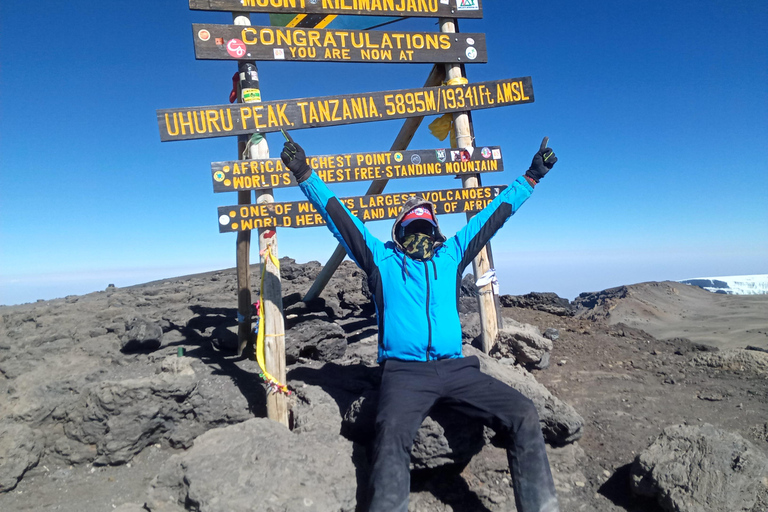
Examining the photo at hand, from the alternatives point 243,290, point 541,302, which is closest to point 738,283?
point 541,302

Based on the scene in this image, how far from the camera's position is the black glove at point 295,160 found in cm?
358

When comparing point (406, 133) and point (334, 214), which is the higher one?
point (406, 133)

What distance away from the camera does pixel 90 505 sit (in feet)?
10.4

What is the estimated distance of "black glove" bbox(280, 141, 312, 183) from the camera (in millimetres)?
3580

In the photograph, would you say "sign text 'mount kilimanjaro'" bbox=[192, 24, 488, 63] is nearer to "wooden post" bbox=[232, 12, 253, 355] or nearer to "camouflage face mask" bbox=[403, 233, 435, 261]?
"wooden post" bbox=[232, 12, 253, 355]

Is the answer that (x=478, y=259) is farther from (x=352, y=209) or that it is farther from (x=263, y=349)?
(x=263, y=349)

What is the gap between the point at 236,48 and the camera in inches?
169

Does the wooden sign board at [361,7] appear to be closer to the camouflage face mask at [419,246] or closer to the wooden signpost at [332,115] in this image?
the wooden signpost at [332,115]

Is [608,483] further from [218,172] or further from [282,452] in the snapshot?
[218,172]

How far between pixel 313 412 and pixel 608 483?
2.45m

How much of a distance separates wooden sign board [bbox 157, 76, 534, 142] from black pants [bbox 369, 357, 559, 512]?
105 inches

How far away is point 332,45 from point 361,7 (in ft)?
2.01

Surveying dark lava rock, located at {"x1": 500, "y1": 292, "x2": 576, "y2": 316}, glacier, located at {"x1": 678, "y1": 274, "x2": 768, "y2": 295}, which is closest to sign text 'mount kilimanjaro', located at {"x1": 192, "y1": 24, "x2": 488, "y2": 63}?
dark lava rock, located at {"x1": 500, "y1": 292, "x2": 576, "y2": 316}

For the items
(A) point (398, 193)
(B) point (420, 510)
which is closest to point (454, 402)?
(B) point (420, 510)
